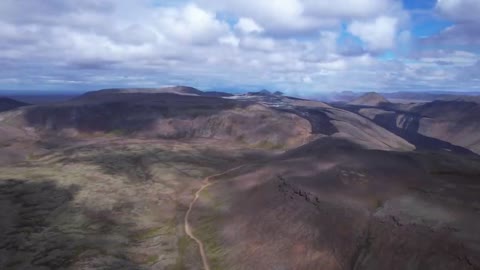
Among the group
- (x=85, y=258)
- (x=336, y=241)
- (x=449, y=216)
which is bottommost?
(x=85, y=258)

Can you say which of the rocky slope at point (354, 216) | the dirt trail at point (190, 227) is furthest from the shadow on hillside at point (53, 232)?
the rocky slope at point (354, 216)

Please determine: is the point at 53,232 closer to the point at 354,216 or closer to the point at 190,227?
the point at 190,227

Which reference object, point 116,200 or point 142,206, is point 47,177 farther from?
point 142,206

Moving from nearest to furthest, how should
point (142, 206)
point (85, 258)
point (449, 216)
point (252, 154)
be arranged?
1. point (449, 216)
2. point (85, 258)
3. point (142, 206)
4. point (252, 154)

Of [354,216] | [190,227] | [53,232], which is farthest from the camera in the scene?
[190,227]

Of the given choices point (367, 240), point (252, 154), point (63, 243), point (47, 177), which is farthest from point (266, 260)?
point (252, 154)

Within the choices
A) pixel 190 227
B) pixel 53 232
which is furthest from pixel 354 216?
pixel 53 232

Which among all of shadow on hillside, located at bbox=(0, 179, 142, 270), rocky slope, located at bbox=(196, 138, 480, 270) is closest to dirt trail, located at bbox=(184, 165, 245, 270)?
rocky slope, located at bbox=(196, 138, 480, 270)

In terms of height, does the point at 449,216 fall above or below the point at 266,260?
above

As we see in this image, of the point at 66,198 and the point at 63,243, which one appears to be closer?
the point at 63,243
